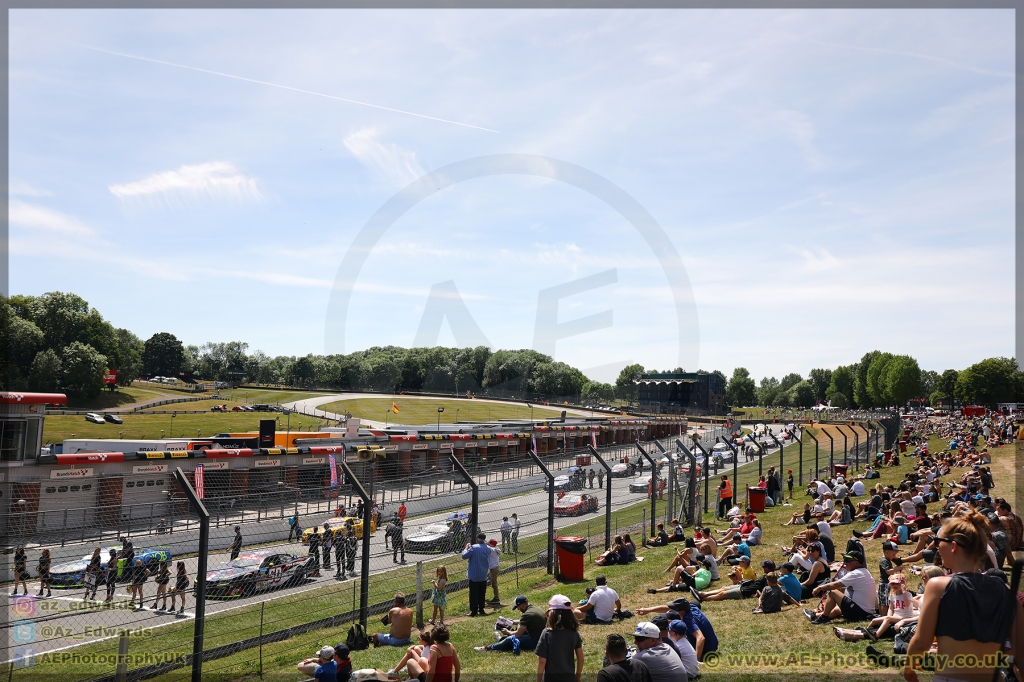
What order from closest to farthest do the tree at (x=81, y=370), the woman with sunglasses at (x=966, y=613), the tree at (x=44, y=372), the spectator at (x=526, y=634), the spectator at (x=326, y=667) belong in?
the woman with sunglasses at (x=966, y=613) → the spectator at (x=326, y=667) → the spectator at (x=526, y=634) → the tree at (x=44, y=372) → the tree at (x=81, y=370)

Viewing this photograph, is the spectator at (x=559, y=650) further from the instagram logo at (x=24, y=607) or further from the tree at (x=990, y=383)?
the tree at (x=990, y=383)

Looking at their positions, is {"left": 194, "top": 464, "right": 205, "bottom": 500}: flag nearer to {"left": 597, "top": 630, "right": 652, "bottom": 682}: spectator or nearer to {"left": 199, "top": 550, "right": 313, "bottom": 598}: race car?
{"left": 199, "top": 550, "right": 313, "bottom": 598}: race car

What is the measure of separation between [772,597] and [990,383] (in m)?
139

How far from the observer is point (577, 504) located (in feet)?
65.2

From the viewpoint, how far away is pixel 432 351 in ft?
604

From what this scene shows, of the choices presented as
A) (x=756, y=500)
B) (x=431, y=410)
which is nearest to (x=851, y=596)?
(x=756, y=500)

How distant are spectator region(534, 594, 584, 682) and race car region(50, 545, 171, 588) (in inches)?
284

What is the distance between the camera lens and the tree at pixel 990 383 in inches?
4707

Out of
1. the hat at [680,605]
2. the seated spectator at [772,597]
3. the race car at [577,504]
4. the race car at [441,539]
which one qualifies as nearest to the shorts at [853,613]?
the seated spectator at [772,597]

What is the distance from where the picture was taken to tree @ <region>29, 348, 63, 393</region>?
88.0 metres

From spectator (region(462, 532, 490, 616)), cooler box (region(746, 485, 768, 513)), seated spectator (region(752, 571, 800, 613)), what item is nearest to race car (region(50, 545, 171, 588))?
spectator (region(462, 532, 490, 616))

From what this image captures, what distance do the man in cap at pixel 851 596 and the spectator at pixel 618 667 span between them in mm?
4516

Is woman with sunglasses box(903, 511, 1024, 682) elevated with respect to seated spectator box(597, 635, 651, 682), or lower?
elevated

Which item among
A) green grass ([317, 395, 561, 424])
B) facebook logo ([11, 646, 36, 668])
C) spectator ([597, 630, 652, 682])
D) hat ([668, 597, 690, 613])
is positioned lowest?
green grass ([317, 395, 561, 424])
